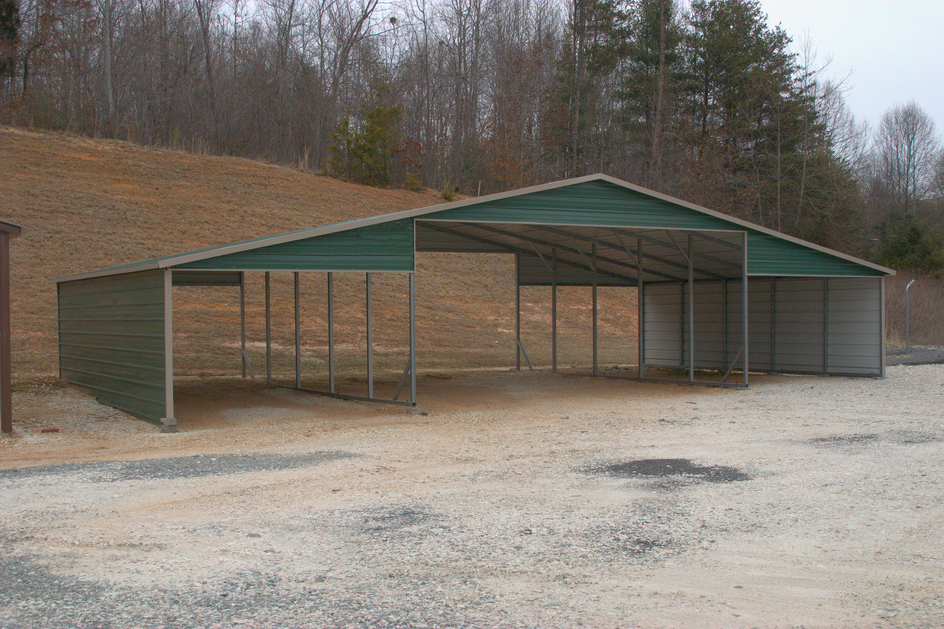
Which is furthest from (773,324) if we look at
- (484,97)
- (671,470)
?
(484,97)

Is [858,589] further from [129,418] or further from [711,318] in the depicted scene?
[711,318]

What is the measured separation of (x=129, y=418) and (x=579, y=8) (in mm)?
32725

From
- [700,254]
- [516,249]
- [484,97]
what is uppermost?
[484,97]

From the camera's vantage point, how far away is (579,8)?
38.0 meters

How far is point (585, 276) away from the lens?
21.0 metres

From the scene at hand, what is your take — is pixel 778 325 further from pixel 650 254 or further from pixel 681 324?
pixel 650 254

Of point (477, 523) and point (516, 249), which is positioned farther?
point (516, 249)

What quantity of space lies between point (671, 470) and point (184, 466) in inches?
197

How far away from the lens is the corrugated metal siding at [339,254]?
10.8 m

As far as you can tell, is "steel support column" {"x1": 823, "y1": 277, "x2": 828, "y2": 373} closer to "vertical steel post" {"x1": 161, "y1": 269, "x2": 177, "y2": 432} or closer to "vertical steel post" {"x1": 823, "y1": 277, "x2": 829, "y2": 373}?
"vertical steel post" {"x1": 823, "y1": 277, "x2": 829, "y2": 373}

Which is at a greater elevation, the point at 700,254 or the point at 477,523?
the point at 700,254

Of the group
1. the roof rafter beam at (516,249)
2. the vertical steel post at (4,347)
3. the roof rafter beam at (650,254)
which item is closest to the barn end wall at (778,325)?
the roof rafter beam at (650,254)

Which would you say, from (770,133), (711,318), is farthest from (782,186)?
(711,318)

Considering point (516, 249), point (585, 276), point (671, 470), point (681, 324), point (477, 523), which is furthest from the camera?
point (585, 276)
